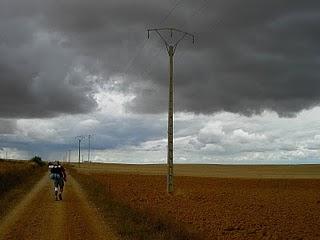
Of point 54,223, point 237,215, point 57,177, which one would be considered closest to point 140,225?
point 54,223

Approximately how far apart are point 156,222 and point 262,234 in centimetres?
436

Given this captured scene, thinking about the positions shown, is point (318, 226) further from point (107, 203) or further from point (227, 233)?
point (107, 203)

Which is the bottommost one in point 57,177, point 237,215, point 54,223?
point 54,223

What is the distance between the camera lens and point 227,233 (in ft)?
66.5

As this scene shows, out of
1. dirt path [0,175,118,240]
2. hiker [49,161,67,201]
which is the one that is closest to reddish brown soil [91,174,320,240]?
dirt path [0,175,118,240]

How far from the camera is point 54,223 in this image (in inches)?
845

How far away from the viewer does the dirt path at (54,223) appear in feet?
60.1

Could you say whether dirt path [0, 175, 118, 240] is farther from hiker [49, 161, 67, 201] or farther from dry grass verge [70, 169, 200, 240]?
hiker [49, 161, 67, 201]

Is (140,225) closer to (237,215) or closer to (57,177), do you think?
(237,215)

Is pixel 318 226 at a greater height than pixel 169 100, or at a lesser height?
lesser

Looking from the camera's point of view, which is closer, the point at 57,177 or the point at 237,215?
the point at 237,215

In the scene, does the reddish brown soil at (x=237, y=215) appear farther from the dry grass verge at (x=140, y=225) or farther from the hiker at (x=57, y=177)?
the hiker at (x=57, y=177)

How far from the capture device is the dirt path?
722 inches

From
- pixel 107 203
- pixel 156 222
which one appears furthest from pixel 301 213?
pixel 107 203
